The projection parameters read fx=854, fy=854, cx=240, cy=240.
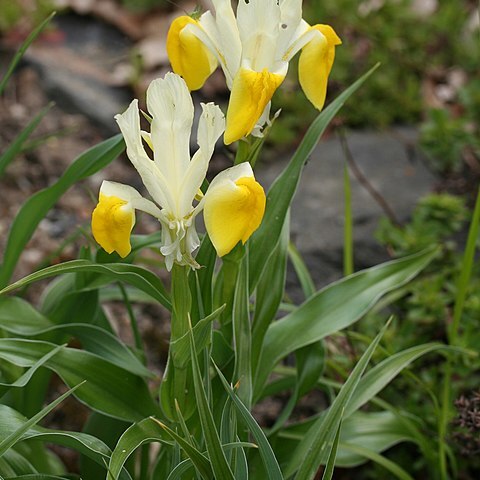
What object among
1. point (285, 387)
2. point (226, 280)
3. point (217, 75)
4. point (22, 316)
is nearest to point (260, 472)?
point (285, 387)

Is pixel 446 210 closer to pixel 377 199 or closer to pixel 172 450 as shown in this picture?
pixel 377 199

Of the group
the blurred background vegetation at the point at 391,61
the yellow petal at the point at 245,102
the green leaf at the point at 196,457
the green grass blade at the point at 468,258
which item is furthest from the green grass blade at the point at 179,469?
the blurred background vegetation at the point at 391,61

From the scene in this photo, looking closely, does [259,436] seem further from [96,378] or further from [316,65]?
[316,65]

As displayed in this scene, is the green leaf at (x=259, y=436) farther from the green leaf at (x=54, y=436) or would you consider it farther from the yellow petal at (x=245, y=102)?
the yellow petal at (x=245, y=102)

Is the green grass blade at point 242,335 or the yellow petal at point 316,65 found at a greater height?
the yellow petal at point 316,65

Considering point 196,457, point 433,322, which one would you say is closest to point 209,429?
point 196,457

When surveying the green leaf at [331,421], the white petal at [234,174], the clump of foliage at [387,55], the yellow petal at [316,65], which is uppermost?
the yellow petal at [316,65]
